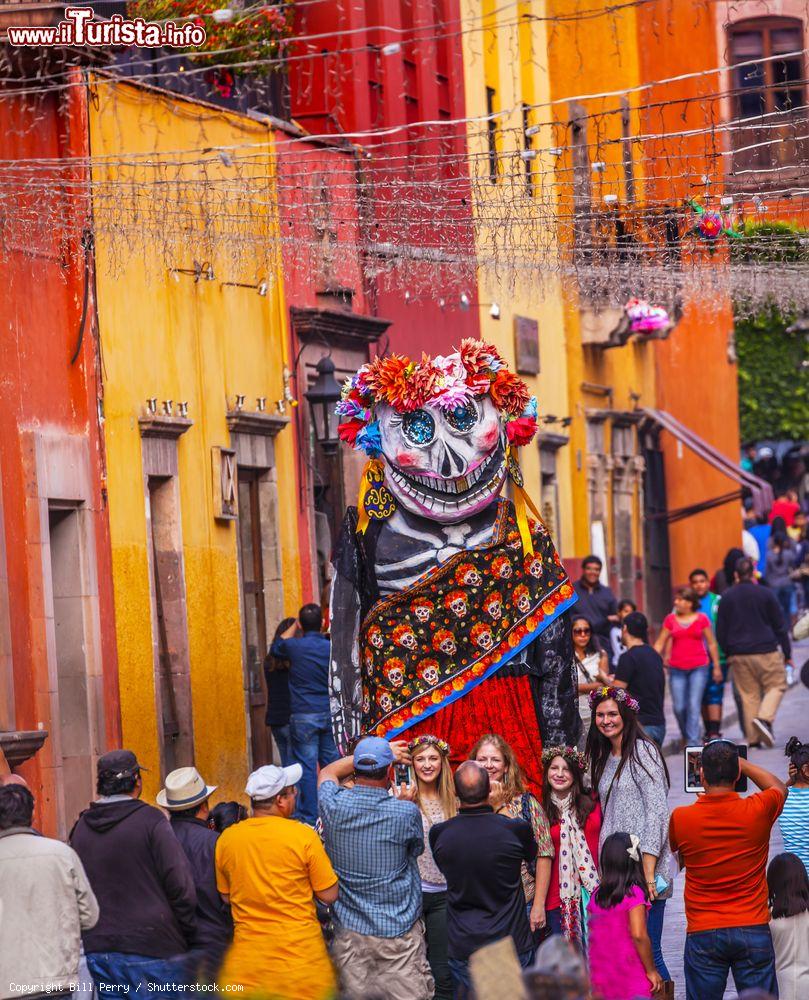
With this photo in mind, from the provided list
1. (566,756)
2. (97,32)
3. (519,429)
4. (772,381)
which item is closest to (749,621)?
(97,32)

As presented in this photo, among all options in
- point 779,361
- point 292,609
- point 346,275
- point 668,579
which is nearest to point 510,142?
point 346,275

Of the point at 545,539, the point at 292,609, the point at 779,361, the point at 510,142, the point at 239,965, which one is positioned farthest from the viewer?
the point at 779,361

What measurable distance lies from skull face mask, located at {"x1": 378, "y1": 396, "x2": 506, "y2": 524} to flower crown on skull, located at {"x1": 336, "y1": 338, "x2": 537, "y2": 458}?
0.06 m

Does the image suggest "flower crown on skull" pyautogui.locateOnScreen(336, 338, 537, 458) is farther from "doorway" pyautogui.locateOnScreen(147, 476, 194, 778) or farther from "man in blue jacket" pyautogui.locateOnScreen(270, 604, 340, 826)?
"doorway" pyautogui.locateOnScreen(147, 476, 194, 778)

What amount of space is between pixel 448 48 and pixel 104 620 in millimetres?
11841

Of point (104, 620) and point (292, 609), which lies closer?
point (104, 620)

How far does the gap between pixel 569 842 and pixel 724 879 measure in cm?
112

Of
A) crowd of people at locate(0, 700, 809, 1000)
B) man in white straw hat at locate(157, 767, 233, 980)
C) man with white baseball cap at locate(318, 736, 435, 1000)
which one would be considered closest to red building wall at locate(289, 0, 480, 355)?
man in white straw hat at locate(157, 767, 233, 980)

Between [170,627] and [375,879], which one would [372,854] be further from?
[170,627]

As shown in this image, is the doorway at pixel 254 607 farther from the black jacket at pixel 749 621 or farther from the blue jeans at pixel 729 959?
the blue jeans at pixel 729 959

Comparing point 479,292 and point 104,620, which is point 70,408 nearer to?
point 104,620

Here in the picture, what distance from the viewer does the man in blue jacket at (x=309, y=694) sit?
19062mm

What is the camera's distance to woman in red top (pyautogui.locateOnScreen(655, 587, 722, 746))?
73.6 ft

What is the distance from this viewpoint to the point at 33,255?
58.8 feet
